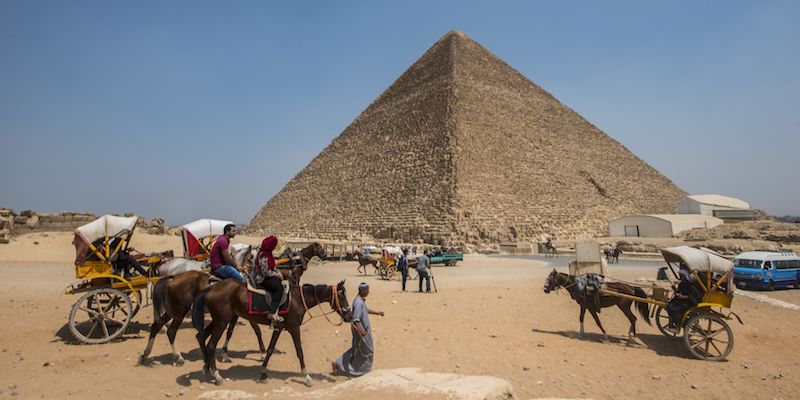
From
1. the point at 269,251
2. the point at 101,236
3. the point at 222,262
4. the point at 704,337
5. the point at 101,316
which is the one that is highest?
the point at 101,236

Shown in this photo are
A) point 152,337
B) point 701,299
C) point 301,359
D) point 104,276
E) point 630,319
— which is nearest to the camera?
point 301,359

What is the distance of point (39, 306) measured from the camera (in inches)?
Answer: 376

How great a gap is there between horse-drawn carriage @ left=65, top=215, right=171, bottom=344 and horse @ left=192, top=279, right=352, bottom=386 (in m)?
2.36

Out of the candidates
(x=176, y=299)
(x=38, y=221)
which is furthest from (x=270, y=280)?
(x=38, y=221)

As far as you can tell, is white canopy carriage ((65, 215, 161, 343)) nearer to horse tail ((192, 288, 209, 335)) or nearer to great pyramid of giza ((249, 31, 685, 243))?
horse tail ((192, 288, 209, 335))

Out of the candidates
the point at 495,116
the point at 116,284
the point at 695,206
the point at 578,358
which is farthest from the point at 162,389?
the point at 695,206

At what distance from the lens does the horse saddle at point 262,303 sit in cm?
522

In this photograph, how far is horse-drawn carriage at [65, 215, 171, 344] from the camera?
6.77 meters

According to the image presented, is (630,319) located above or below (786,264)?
below

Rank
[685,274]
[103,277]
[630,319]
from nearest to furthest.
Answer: [685,274], [103,277], [630,319]

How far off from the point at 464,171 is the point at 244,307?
33.0m

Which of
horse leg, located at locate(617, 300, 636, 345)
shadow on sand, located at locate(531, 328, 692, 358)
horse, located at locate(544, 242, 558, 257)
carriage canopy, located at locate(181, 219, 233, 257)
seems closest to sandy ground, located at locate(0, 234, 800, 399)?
shadow on sand, located at locate(531, 328, 692, 358)

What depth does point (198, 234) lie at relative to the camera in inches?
372

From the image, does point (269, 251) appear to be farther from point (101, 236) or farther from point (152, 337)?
point (101, 236)
